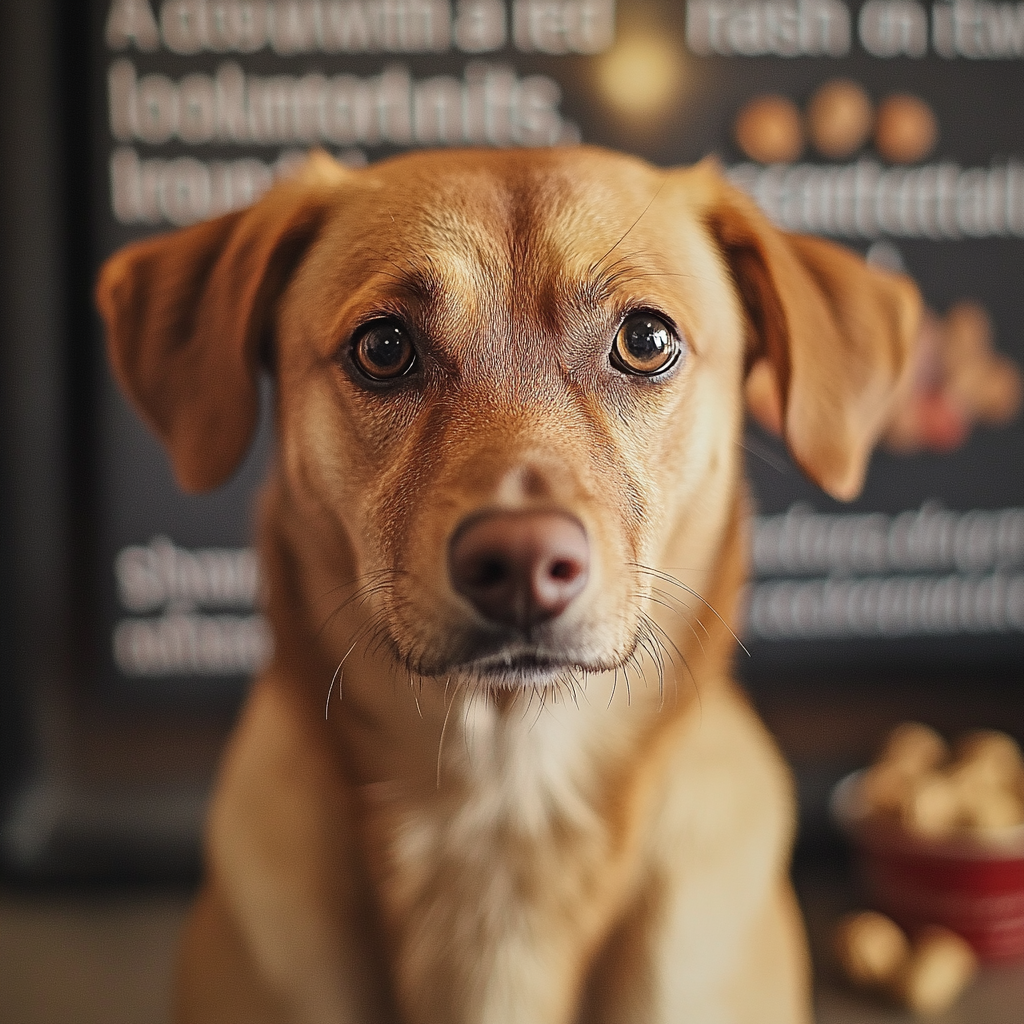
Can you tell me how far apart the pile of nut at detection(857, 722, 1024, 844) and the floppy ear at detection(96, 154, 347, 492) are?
124 centimetres

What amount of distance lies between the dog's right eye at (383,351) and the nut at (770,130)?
3.52ft

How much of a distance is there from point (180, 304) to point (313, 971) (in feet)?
2.52

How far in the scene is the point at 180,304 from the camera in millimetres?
1112

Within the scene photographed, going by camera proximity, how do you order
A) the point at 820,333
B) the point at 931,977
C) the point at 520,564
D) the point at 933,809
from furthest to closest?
1. the point at 933,809
2. the point at 931,977
3. the point at 820,333
4. the point at 520,564

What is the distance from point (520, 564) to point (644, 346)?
13.7 inches

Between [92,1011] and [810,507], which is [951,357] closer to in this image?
[810,507]

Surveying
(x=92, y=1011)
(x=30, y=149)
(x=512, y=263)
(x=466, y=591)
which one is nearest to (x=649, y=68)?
(x=512, y=263)

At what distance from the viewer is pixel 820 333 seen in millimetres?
1098

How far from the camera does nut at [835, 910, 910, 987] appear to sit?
4.87ft

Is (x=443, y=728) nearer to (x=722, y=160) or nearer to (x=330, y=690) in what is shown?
(x=330, y=690)

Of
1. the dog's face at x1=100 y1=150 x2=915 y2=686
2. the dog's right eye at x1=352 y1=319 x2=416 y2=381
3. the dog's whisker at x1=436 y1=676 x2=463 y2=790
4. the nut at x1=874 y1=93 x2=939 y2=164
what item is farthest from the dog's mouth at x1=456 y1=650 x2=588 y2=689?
the nut at x1=874 y1=93 x2=939 y2=164

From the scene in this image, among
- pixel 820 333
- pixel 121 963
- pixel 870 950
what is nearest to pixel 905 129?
pixel 820 333

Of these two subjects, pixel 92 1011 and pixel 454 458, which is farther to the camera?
pixel 92 1011

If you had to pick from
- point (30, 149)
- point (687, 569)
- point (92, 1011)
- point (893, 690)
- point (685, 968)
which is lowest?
point (92, 1011)
